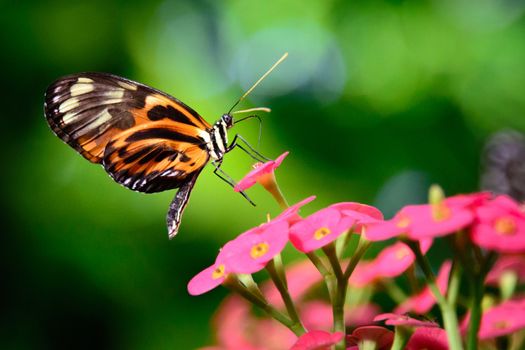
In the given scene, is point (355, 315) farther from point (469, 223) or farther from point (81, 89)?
point (81, 89)

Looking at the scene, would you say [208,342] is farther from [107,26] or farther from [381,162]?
[107,26]

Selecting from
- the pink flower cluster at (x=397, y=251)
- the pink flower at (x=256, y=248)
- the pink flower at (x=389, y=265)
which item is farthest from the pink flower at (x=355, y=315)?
the pink flower at (x=256, y=248)

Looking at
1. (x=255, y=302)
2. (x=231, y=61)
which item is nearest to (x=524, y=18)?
(x=231, y=61)

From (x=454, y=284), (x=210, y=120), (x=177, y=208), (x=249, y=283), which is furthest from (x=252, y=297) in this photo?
(x=210, y=120)

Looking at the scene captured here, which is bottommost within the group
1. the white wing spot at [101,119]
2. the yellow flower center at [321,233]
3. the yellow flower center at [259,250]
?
the yellow flower center at [321,233]

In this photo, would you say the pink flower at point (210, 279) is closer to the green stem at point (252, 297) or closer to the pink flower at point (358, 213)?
the green stem at point (252, 297)

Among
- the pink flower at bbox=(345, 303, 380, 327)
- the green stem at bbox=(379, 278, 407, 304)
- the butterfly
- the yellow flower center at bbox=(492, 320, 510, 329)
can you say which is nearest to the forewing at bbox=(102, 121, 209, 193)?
the butterfly
